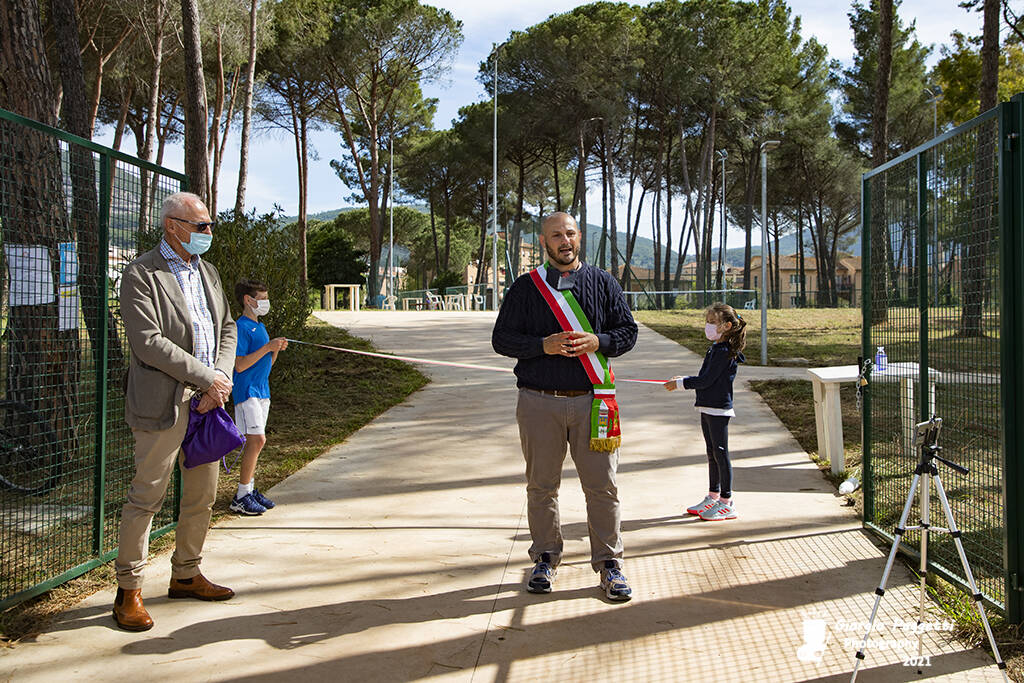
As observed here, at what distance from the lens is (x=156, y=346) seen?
337 centimetres

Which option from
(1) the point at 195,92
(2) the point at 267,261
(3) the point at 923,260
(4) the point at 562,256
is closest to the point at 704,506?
(3) the point at 923,260

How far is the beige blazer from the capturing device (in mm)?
3391

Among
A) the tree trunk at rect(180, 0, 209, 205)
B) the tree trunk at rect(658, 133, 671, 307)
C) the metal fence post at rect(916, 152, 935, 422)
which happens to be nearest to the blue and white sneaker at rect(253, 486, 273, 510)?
the metal fence post at rect(916, 152, 935, 422)

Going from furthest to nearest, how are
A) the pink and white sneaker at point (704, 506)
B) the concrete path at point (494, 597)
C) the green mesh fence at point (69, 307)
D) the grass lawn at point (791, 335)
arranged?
the grass lawn at point (791, 335) → the pink and white sneaker at point (704, 506) → the green mesh fence at point (69, 307) → the concrete path at point (494, 597)

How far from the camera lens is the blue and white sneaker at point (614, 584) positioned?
12.4 ft

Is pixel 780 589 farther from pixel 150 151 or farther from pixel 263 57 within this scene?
pixel 263 57

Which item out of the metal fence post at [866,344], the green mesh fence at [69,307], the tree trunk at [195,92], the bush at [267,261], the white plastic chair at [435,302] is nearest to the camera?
the green mesh fence at [69,307]

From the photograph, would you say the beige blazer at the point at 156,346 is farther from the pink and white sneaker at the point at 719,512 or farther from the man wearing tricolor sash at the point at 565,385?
the pink and white sneaker at the point at 719,512

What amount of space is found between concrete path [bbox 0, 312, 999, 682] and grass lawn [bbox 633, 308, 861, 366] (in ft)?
28.4

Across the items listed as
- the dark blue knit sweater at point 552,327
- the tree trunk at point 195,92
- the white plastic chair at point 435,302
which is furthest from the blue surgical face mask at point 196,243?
the white plastic chair at point 435,302

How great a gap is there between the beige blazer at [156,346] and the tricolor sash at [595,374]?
1562 mm

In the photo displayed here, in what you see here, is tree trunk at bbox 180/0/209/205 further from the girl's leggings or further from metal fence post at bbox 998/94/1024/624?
metal fence post at bbox 998/94/1024/624

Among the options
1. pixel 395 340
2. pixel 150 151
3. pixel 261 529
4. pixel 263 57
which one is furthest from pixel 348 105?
pixel 261 529

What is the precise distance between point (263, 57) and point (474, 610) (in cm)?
3074
